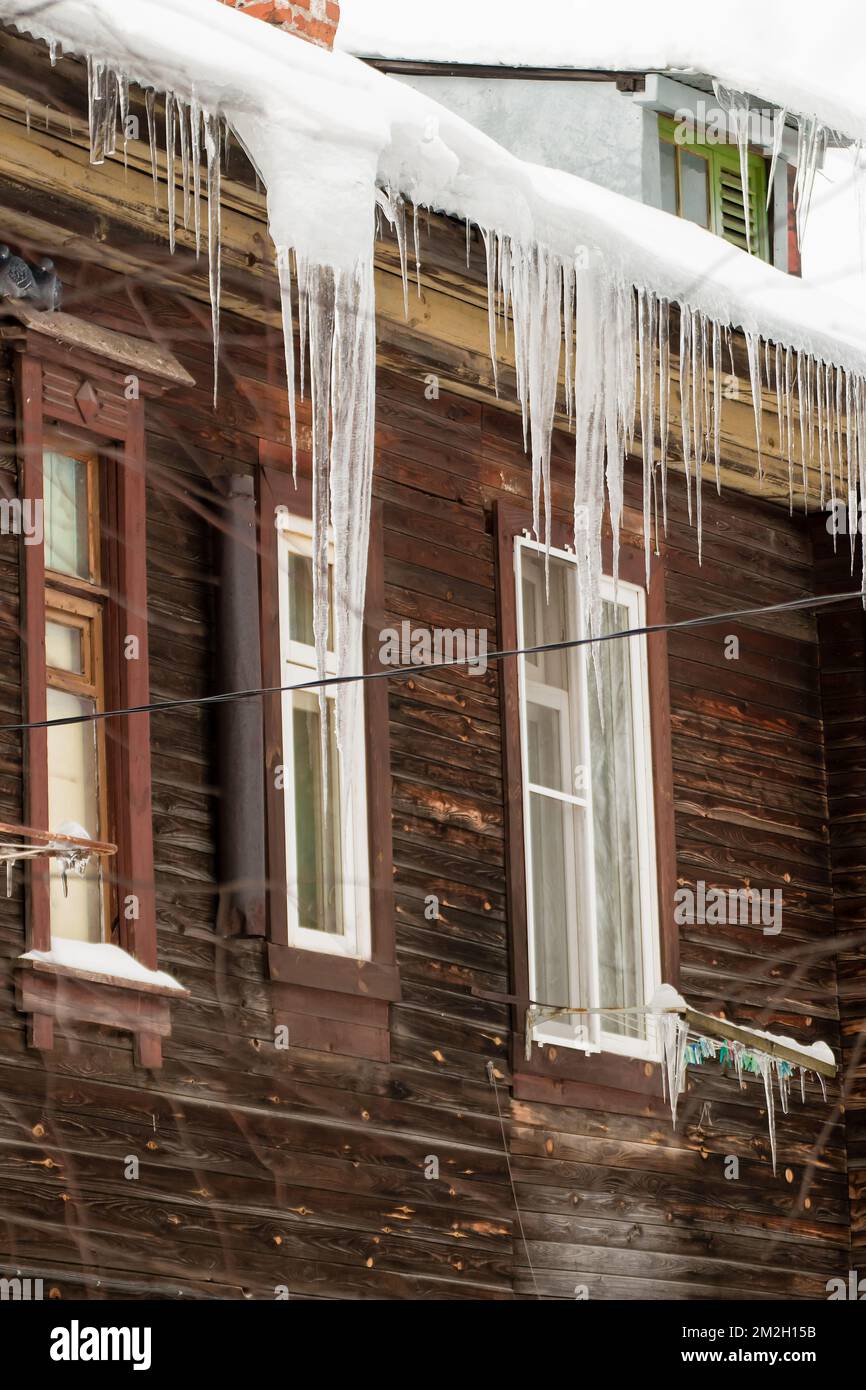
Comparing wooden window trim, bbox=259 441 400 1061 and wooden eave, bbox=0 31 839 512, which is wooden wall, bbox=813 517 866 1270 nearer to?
wooden eave, bbox=0 31 839 512

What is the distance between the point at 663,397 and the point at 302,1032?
2.56 metres

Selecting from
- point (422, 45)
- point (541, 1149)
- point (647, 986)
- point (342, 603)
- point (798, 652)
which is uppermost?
point (422, 45)

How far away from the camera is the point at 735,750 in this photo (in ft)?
38.1

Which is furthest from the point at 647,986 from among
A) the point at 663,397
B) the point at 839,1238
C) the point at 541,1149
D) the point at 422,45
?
the point at 422,45

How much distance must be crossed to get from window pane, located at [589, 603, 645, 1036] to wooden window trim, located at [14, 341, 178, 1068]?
7.94 feet

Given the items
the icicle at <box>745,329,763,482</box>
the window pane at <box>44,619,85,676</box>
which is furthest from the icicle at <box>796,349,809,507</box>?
the window pane at <box>44,619,85,676</box>

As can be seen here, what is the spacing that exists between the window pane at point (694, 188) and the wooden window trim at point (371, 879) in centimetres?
363

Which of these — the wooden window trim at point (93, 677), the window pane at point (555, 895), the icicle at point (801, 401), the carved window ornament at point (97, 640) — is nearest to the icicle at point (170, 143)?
the carved window ornament at point (97, 640)

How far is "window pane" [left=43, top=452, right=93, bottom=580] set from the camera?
8.71 m

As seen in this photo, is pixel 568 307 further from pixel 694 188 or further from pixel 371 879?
pixel 694 188

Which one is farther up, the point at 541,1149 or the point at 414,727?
the point at 414,727

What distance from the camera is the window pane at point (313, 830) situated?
9.41 metres

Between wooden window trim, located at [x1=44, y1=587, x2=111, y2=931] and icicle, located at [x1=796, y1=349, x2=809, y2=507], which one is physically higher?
Result: icicle, located at [x1=796, y1=349, x2=809, y2=507]
